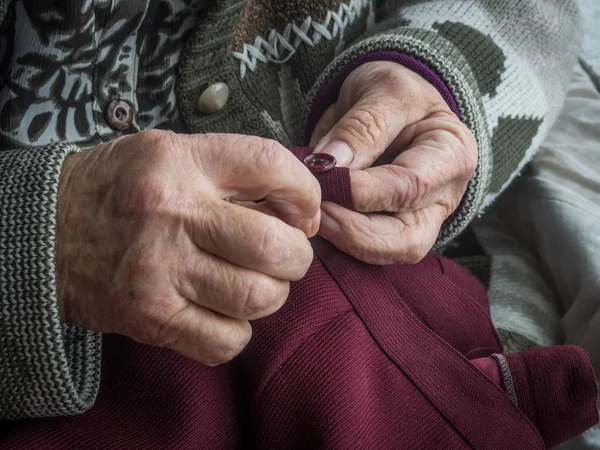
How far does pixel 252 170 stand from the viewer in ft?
1.51

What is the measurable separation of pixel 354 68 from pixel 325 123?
0.26ft

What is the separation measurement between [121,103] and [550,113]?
A: 644 mm

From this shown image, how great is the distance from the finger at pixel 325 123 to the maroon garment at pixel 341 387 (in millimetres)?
191

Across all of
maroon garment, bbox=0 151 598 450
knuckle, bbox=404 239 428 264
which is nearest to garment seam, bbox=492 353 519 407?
maroon garment, bbox=0 151 598 450

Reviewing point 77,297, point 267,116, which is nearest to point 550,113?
point 267,116

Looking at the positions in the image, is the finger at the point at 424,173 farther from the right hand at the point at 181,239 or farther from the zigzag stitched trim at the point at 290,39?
the zigzag stitched trim at the point at 290,39

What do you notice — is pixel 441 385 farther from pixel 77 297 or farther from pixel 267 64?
pixel 267 64

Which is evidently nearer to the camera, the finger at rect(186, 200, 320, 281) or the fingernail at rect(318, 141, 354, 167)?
the finger at rect(186, 200, 320, 281)

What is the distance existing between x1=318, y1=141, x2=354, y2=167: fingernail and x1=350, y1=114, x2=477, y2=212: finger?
22mm

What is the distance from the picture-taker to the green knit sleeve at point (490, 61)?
2.40 feet

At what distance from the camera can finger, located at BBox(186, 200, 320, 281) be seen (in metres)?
0.45

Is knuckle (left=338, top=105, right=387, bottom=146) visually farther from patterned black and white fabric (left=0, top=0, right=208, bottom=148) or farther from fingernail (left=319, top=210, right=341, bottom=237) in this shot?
patterned black and white fabric (left=0, top=0, right=208, bottom=148)

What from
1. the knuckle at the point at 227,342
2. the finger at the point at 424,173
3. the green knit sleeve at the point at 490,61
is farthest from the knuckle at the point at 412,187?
the knuckle at the point at 227,342

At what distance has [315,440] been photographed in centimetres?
53
